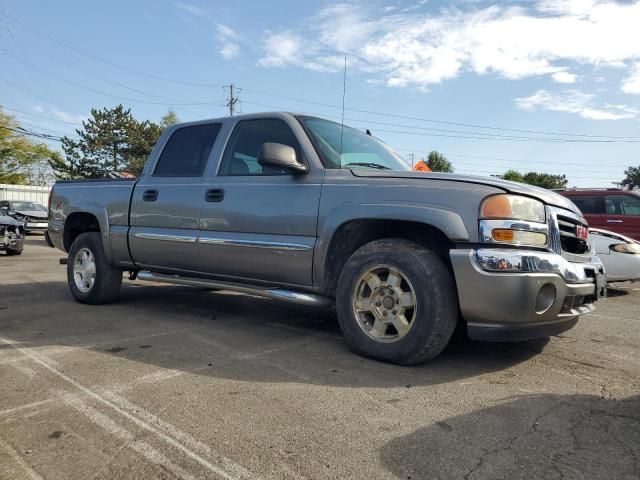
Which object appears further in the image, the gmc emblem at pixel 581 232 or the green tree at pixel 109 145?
the green tree at pixel 109 145

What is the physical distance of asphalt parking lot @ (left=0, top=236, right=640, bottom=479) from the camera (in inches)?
86.4

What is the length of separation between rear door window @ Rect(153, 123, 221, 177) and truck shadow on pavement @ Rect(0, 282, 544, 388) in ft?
4.80

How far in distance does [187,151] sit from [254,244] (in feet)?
4.99

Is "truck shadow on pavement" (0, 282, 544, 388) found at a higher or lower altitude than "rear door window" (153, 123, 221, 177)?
lower

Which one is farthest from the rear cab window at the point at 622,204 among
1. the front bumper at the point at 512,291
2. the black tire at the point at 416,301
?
the black tire at the point at 416,301

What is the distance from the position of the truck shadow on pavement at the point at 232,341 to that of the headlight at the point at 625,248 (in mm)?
4327

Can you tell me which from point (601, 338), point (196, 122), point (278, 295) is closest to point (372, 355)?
point (278, 295)

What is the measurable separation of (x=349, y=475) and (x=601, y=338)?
138 inches

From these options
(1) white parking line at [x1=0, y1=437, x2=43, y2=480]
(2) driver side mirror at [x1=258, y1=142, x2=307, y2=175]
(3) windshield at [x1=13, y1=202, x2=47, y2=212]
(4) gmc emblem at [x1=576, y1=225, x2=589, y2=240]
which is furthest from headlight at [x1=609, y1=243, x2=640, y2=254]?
(3) windshield at [x1=13, y1=202, x2=47, y2=212]

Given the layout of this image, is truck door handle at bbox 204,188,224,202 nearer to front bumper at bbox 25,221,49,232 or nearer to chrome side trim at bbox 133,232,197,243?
chrome side trim at bbox 133,232,197,243

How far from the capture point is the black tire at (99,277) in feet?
18.5

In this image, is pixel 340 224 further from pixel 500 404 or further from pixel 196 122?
pixel 196 122

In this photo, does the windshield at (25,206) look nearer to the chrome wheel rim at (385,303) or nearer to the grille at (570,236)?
the chrome wheel rim at (385,303)

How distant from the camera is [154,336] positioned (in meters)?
4.35
